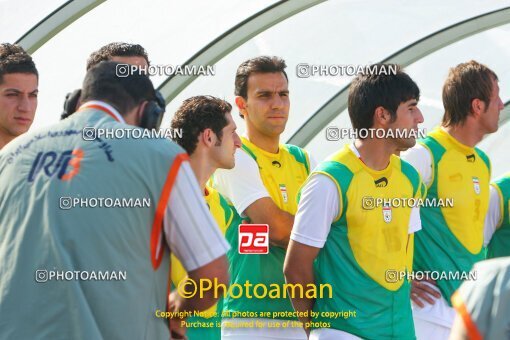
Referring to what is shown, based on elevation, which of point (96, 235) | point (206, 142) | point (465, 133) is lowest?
point (96, 235)

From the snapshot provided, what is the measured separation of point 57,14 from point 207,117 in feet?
10.2

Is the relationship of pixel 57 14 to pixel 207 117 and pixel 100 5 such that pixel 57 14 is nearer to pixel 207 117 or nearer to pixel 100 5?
pixel 100 5

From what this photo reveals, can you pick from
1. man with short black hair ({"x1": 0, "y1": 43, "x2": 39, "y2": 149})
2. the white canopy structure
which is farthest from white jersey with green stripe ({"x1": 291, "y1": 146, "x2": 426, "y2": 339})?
the white canopy structure

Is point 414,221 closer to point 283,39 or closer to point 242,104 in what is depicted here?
point 242,104

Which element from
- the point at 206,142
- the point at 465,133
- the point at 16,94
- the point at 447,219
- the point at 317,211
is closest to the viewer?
the point at 317,211

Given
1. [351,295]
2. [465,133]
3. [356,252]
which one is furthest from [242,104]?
[351,295]

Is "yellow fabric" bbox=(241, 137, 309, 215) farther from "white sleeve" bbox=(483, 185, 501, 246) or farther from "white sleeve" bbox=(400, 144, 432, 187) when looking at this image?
"white sleeve" bbox=(483, 185, 501, 246)

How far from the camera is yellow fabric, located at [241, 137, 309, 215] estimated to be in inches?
270

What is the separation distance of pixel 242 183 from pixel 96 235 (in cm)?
260

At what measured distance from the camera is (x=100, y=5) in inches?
373

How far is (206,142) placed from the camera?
6094 millimetres

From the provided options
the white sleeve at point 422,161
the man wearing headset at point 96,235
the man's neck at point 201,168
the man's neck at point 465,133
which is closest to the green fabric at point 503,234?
the man's neck at point 465,133

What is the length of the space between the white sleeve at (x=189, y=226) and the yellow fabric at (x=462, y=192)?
10.1 feet

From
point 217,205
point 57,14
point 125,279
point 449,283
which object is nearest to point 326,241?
point 217,205
